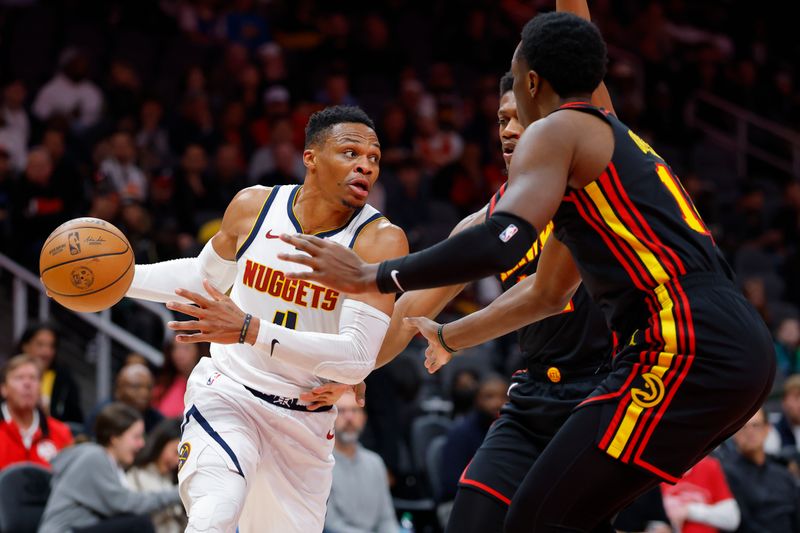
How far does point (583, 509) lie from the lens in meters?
3.68

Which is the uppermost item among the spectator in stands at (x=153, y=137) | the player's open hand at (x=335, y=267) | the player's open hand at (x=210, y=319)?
the player's open hand at (x=335, y=267)

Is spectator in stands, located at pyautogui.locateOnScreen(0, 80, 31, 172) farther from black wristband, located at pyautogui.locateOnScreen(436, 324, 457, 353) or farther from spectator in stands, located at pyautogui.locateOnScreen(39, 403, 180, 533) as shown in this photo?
black wristband, located at pyautogui.locateOnScreen(436, 324, 457, 353)

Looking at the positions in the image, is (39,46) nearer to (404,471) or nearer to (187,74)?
(187,74)

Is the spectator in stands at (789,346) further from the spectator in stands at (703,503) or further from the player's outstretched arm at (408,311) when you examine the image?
the player's outstretched arm at (408,311)

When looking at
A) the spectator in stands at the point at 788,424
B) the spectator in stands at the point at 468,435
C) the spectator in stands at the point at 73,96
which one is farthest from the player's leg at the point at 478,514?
the spectator in stands at the point at 73,96

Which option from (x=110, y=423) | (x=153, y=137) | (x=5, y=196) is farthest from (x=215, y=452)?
(x=153, y=137)

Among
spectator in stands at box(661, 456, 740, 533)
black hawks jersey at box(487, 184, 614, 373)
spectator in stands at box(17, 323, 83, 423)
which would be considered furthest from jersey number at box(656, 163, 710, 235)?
spectator in stands at box(17, 323, 83, 423)

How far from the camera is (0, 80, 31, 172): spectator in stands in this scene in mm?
11648

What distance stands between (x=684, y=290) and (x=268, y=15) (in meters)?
Result: 13.0

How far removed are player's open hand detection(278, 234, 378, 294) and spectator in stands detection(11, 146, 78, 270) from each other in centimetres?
699

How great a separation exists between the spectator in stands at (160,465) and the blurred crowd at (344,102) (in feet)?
0.09

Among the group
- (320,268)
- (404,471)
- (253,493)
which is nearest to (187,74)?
(404,471)

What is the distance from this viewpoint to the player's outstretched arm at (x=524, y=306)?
4348 mm

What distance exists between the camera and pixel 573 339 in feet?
16.4
